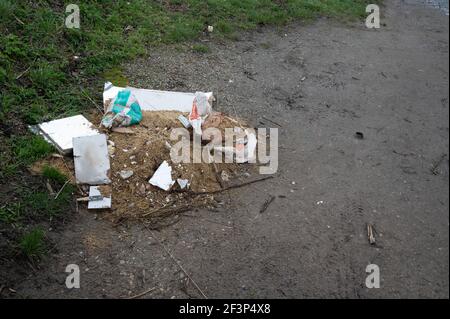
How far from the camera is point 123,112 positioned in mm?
4816

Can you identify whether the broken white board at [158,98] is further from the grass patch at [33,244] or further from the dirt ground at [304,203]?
the grass patch at [33,244]

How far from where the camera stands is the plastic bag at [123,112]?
479 cm

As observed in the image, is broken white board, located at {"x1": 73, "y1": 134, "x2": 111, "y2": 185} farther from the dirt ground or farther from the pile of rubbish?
the dirt ground

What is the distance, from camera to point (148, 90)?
18.2 feet

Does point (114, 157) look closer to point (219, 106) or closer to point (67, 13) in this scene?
point (219, 106)

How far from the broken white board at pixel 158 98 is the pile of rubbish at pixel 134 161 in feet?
0.43

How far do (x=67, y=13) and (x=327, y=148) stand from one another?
455 cm

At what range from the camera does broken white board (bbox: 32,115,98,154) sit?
453cm

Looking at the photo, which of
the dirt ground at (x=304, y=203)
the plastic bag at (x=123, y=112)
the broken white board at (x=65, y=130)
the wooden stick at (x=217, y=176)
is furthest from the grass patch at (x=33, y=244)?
the wooden stick at (x=217, y=176)

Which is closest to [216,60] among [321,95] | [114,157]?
[321,95]

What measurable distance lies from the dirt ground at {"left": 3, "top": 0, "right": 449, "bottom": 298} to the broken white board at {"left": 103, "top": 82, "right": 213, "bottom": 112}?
41 cm

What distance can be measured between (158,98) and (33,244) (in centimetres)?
261

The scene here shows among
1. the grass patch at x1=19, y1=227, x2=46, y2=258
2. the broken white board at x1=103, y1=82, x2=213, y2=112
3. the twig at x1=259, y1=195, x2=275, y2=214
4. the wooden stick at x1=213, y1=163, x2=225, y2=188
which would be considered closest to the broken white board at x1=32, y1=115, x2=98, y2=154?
the broken white board at x1=103, y1=82, x2=213, y2=112
